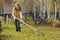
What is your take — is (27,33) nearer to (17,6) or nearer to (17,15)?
(17,15)

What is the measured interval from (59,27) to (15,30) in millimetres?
640

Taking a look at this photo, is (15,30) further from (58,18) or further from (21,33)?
(58,18)

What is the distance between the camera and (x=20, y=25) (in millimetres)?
4449

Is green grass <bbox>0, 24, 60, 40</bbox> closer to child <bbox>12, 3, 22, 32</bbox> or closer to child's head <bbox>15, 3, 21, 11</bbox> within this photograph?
child <bbox>12, 3, 22, 32</bbox>

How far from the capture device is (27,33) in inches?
172

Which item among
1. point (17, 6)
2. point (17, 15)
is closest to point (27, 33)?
point (17, 15)

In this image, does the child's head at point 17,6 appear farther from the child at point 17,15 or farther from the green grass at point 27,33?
the green grass at point 27,33

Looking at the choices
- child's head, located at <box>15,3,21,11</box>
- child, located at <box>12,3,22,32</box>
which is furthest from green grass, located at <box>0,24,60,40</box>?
child's head, located at <box>15,3,21,11</box>

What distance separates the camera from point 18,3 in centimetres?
446

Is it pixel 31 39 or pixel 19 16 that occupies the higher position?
pixel 19 16

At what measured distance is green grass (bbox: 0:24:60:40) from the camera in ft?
14.1

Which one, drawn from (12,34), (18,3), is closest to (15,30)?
(12,34)

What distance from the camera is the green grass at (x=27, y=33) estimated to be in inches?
169

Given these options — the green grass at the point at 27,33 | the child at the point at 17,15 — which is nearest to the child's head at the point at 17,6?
the child at the point at 17,15
